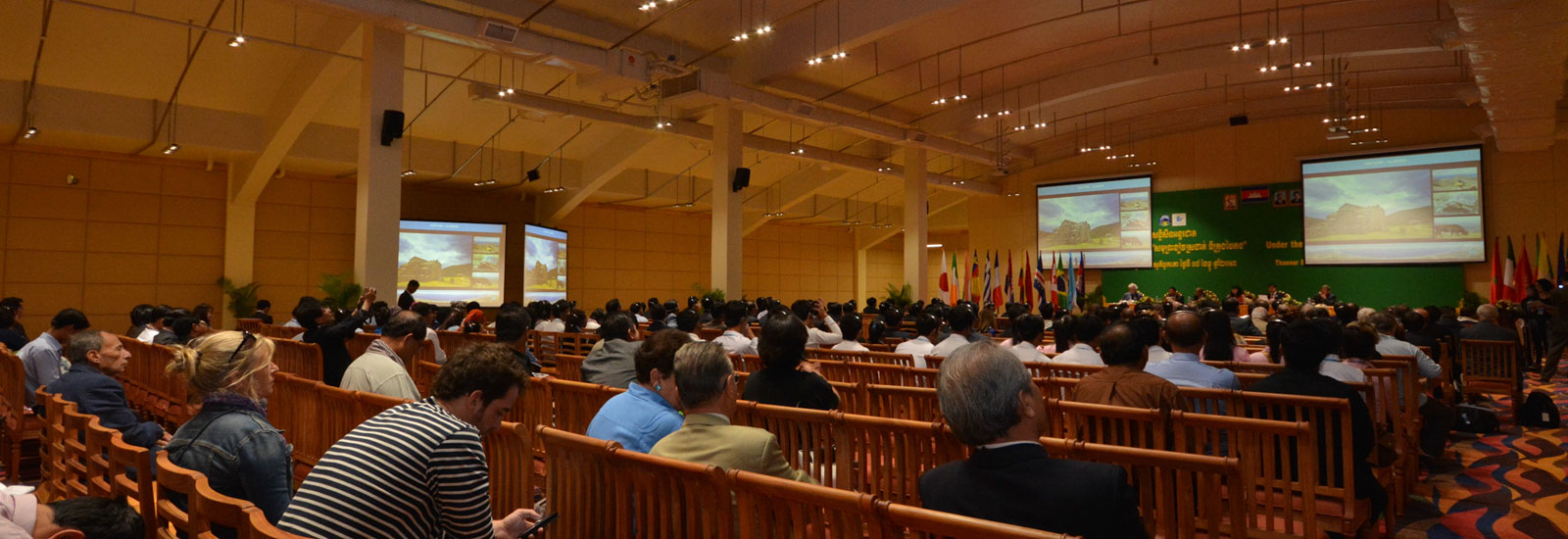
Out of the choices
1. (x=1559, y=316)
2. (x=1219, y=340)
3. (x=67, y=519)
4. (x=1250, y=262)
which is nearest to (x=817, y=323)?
(x=1219, y=340)

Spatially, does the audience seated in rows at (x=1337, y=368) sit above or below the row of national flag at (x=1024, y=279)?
below

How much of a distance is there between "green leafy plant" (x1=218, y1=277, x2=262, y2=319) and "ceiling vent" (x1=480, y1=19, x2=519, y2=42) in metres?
7.82

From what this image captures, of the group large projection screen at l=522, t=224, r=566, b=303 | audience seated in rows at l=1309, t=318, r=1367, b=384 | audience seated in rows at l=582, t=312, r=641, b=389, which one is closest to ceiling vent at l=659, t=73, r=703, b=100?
large projection screen at l=522, t=224, r=566, b=303

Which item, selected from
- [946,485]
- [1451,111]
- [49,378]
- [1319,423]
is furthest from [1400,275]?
[49,378]

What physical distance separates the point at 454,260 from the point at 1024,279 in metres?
12.9

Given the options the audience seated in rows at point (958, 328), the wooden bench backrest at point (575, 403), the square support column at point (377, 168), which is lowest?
the wooden bench backrest at point (575, 403)

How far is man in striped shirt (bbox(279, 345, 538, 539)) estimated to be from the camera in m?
1.71

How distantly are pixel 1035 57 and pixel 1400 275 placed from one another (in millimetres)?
9079

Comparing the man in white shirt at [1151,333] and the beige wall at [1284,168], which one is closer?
the man in white shirt at [1151,333]

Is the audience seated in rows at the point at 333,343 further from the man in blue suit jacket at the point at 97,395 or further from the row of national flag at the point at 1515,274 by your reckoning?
the row of national flag at the point at 1515,274

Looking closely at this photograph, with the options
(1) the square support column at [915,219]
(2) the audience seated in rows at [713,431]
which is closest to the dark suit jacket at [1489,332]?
(2) the audience seated in rows at [713,431]

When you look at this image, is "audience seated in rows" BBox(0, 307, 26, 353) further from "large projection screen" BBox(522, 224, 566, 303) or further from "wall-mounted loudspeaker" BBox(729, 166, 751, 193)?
"large projection screen" BBox(522, 224, 566, 303)

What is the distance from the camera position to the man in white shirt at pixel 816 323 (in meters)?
7.02

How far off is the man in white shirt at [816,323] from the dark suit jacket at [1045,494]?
17.1 feet
